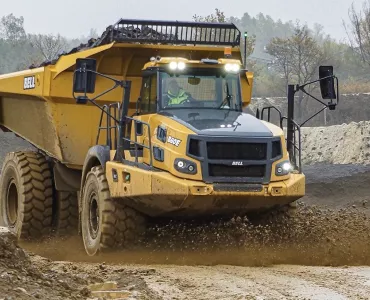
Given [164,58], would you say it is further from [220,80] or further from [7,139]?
[7,139]

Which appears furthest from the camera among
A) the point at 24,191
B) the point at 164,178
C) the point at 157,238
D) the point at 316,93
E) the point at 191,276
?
the point at 316,93

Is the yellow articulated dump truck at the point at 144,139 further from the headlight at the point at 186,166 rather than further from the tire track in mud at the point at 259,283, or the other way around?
the tire track in mud at the point at 259,283

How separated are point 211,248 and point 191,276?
4.69 feet

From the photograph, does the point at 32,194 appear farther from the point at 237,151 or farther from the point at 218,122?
the point at 237,151

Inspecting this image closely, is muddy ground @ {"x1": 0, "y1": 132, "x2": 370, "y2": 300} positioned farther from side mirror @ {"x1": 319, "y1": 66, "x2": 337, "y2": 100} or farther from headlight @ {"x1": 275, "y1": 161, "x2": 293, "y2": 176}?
side mirror @ {"x1": 319, "y1": 66, "x2": 337, "y2": 100}

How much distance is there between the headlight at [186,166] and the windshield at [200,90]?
1046mm

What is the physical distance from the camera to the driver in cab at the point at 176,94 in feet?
34.4

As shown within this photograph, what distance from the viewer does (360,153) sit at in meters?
27.6

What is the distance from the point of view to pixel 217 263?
9.76 meters

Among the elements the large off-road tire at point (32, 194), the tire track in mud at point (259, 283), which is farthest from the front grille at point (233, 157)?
the large off-road tire at point (32, 194)

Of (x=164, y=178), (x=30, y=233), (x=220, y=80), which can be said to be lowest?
(x=30, y=233)

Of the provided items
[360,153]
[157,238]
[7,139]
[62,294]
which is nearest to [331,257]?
[157,238]

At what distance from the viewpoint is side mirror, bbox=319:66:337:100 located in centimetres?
1066

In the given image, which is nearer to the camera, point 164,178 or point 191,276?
point 191,276
